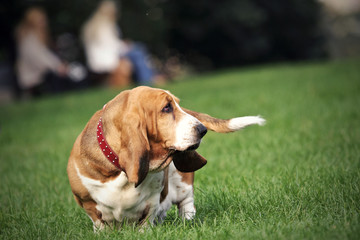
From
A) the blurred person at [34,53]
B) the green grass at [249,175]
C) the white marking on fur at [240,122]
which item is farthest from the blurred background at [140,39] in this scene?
the white marking on fur at [240,122]

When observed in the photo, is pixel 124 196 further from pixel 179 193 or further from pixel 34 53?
pixel 34 53

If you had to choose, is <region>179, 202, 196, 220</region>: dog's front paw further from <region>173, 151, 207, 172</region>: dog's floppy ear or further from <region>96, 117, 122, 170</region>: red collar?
<region>96, 117, 122, 170</region>: red collar

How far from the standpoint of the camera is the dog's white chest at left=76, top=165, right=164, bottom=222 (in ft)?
11.1

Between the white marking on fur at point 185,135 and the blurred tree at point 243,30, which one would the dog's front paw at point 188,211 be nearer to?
the white marking on fur at point 185,135

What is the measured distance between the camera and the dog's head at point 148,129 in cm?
312

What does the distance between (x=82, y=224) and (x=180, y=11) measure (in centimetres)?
2135

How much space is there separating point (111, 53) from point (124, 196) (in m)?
11.1

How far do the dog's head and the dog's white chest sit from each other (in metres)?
0.19

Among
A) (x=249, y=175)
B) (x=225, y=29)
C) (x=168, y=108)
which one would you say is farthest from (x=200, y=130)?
(x=225, y=29)

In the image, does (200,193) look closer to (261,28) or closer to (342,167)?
(342,167)

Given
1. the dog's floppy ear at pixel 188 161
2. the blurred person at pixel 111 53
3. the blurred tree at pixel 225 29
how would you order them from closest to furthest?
the dog's floppy ear at pixel 188 161 < the blurred person at pixel 111 53 < the blurred tree at pixel 225 29

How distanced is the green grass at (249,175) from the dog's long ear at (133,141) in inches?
21.9

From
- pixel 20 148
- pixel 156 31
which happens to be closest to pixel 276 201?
pixel 20 148

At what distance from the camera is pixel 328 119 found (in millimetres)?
7137
